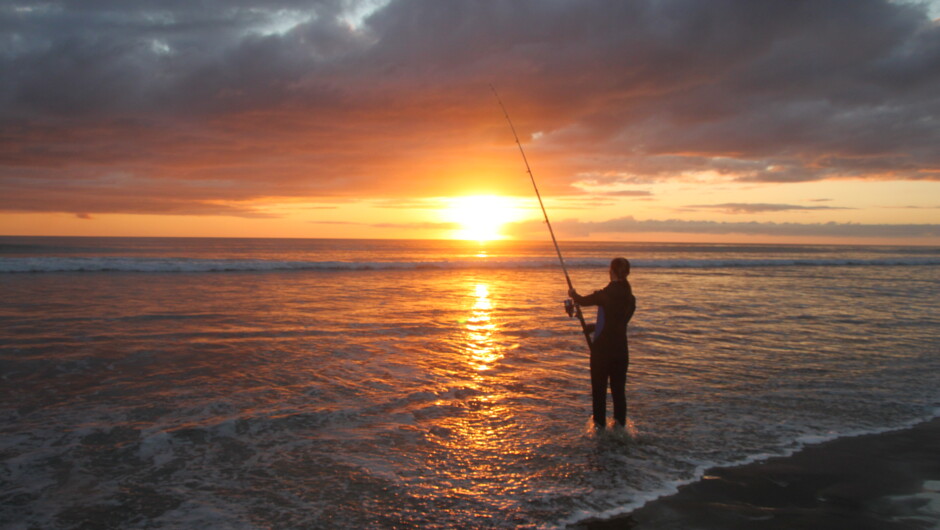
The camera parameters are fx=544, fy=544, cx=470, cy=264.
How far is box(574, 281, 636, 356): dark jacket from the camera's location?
5332 millimetres

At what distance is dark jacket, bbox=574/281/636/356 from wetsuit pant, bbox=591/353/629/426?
0.07 meters

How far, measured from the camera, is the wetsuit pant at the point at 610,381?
545 cm

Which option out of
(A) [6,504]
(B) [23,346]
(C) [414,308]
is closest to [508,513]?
(A) [6,504]

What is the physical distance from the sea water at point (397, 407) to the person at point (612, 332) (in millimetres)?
535

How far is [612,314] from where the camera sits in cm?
538

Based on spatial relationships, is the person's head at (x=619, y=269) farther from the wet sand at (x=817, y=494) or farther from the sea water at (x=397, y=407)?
the wet sand at (x=817, y=494)

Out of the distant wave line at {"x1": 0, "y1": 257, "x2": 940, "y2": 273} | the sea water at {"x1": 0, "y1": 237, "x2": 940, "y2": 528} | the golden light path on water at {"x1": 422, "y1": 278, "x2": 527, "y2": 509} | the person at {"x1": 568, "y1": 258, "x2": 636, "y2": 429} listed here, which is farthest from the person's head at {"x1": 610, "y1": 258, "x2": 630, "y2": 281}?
the distant wave line at {"x1": 0, "y1": 257, "x2": 940, "y2": 273}

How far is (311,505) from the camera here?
4199 millimetres

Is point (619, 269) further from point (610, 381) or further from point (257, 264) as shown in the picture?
point (257, 264)

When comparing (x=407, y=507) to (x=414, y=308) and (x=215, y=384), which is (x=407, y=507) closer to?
(x=215, y=384)

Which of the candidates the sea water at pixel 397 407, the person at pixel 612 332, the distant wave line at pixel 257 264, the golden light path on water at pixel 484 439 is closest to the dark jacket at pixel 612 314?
the person at pixel 612 332

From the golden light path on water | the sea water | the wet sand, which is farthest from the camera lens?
the golden light path on water

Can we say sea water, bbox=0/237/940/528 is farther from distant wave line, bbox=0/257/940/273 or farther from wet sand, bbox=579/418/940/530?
distant wave line, bbox=0/257/940/273

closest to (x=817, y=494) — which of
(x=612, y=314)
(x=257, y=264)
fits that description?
(x=612, y=314)
